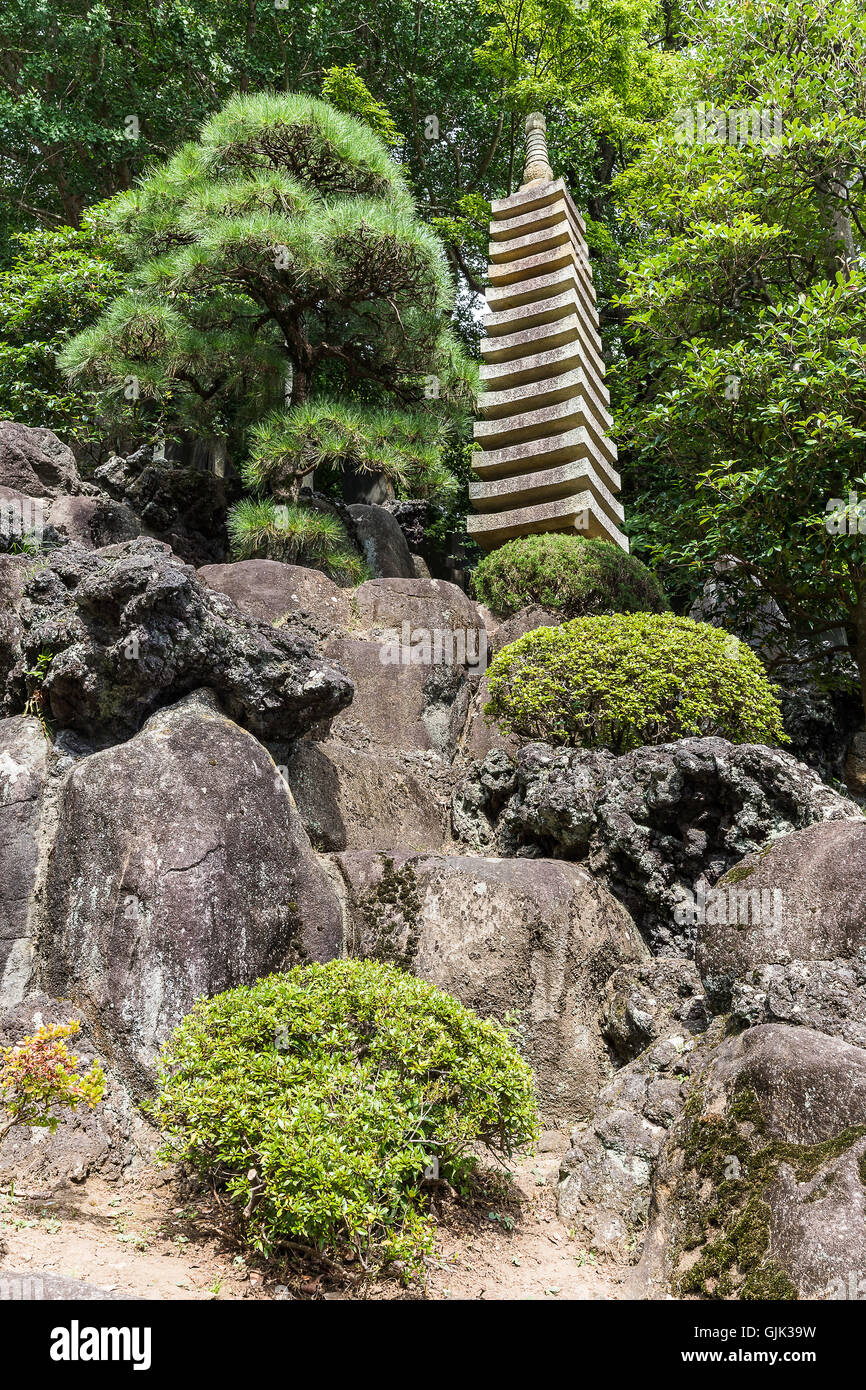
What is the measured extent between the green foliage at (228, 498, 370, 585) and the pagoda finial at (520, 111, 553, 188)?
6700mm

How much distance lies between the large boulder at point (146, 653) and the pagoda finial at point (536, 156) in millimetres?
9951

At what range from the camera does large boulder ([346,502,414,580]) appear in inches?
430

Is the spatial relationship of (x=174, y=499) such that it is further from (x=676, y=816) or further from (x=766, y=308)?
(x=676, y=816)

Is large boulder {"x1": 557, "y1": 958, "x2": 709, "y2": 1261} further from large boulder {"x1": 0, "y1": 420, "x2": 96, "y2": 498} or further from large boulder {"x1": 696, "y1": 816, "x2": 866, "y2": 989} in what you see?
large boulder {"x1": 0, "y1": 420, "x2": 96, "y2": 498}

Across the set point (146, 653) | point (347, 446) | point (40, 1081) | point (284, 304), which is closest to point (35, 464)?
point (347, 446)

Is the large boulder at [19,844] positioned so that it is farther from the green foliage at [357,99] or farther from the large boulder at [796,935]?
the green foliage at [357,99]

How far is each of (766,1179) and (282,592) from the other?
19.2ft

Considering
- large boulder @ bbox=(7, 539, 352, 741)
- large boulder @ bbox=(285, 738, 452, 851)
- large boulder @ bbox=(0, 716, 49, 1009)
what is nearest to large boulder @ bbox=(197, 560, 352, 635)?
large boulder @ bbox=(285, 738, 452, 851)

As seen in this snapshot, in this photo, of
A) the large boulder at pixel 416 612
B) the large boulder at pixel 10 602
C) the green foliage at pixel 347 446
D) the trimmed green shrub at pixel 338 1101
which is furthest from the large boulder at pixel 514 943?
the green foliage at pixel 347 446

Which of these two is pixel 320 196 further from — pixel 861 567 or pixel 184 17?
pixel 184 17

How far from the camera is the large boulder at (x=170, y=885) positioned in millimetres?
4805

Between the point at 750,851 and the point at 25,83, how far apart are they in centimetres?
1736

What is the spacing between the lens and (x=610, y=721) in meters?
7.12

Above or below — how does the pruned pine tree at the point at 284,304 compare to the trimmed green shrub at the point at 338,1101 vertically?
above
